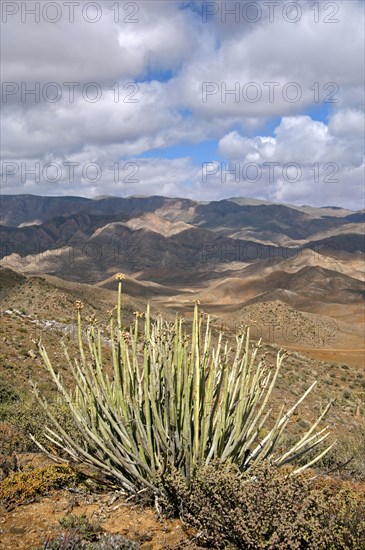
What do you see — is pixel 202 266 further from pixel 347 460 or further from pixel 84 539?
pixel 84 539

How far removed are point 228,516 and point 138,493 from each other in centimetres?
116

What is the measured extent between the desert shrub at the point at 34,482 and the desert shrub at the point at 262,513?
157 cm

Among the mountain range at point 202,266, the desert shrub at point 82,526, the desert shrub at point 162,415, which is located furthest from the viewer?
the mountain range at point 202,266

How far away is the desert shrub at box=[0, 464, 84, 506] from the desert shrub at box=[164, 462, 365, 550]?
61.7 inches

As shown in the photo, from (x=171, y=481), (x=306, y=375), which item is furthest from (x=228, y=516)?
(x=306, y=375)

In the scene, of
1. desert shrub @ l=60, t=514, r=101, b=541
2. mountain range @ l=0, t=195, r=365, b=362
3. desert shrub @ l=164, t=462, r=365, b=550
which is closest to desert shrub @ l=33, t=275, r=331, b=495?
desert shrub @ l=164, t=462, r=365, b=550

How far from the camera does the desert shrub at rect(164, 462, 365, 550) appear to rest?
3.93m

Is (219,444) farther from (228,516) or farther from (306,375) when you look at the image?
(306,375)

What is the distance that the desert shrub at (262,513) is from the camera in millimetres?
3930

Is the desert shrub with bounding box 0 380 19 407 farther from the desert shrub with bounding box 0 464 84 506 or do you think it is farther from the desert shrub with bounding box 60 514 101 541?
the desert shrub with bounding box 60 514 101 541

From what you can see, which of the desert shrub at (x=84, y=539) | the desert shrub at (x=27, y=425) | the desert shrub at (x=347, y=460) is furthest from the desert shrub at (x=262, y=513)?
the desert shrub at (x=27, y=425)

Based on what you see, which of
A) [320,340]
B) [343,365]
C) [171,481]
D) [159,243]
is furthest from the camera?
[159,243]

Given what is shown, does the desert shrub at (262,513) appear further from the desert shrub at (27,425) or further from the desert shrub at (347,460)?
the desert shrub at (27,425)

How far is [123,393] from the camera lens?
→ 526 centimetres
